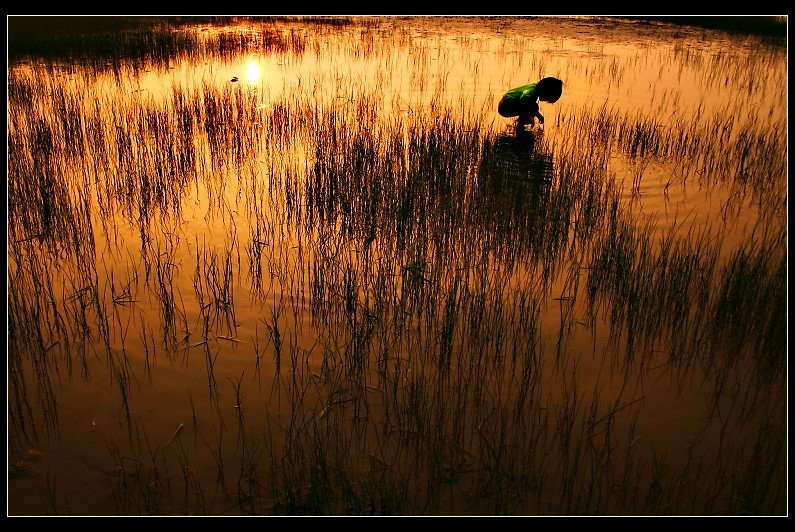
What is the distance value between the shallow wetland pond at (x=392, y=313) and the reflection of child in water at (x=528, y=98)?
0.89ft

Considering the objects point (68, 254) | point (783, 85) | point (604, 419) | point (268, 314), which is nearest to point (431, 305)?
point (268, 314)

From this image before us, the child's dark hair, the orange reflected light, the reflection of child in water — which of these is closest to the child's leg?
the reflection of child in water

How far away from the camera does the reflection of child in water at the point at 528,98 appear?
6.67m

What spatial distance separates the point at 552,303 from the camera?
3631 millimetres

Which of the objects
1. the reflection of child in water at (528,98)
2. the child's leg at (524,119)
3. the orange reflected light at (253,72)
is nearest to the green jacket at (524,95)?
the reflection of child in water at (528,98)

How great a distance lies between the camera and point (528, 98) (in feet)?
21.8

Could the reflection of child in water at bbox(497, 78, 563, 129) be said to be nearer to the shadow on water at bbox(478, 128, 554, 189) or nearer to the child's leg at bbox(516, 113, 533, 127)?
the child's leg at bbox(516, 113, 533, 127)

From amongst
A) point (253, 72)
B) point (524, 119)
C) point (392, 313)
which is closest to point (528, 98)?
point (524, 119)

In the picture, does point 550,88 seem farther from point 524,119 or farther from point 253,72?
point 253,72

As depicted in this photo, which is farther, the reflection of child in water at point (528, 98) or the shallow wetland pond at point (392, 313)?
the reflection of child in water at point (528, 98)

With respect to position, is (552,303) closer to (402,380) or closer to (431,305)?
(431,305)

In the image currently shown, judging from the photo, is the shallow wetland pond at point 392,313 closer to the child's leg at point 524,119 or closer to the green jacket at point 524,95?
the child's leg at point 524,119

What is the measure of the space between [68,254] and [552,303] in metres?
3.39

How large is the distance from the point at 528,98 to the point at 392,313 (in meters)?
4.16
